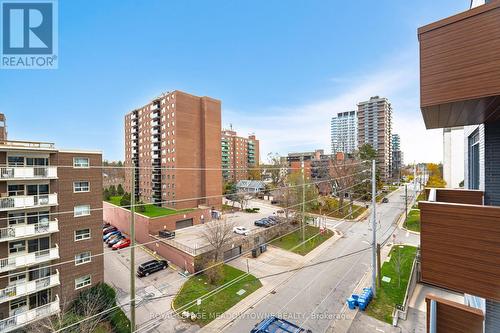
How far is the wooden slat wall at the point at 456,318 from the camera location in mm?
4480

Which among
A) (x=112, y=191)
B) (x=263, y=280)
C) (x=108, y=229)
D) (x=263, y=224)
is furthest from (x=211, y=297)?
(x=112, y=191)

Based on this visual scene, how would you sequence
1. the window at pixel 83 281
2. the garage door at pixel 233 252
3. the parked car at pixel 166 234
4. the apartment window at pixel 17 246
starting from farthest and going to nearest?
the parked car at pixel 166 234 → the garage door at pixel 233 252 → the window at pixel 83 281 → the apartment window at pixel 17 246

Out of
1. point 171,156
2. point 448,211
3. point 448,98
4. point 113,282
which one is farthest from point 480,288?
point 171,156

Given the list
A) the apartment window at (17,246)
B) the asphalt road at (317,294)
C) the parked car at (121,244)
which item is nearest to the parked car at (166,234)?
the parked car at (121,244)

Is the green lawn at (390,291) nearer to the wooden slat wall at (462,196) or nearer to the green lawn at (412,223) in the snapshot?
the wooden slat wall at (462,196)

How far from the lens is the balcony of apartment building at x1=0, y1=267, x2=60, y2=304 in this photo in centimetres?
996

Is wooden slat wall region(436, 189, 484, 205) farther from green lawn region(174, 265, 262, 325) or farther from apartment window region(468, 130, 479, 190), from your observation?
green lawn region(174, 265, 262, 325)

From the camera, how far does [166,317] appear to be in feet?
36.0

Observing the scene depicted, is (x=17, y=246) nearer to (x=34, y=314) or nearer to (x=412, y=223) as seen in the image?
(x=34, y=314)

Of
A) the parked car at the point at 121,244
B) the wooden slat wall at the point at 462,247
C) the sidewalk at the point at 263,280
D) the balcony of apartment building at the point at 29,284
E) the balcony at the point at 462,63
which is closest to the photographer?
the balcony at the point at 462,63

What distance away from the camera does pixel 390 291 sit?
1265 centimetres

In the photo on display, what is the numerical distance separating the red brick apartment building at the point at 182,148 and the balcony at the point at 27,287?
17.1 metres

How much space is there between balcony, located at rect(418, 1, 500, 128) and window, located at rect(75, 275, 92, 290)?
57.9 feet

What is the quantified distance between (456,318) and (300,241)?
661 inches
